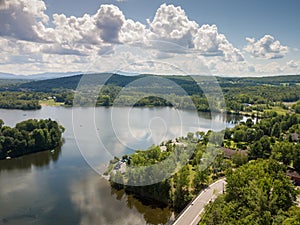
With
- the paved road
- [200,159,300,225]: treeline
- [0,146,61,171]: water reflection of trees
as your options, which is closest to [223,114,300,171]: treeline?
[200,159,300,225]: treeline

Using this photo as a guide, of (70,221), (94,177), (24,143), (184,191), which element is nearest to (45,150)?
(24,143)

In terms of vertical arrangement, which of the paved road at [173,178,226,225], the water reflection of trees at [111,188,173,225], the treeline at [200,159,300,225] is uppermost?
the treeline at [200,159,300,225]

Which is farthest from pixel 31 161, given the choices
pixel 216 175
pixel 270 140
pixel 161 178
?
pixel 270 140

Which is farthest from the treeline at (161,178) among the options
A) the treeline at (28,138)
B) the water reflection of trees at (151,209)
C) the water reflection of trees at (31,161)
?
the treeline at (28,138)

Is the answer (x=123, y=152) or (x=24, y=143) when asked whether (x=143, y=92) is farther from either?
(x=24, y=143)

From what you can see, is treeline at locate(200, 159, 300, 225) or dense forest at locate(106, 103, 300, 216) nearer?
treeline at locate(200, 159, 300, 225)

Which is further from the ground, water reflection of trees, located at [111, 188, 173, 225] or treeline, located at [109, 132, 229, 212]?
treeline, located at [109, 132, 229, 212]

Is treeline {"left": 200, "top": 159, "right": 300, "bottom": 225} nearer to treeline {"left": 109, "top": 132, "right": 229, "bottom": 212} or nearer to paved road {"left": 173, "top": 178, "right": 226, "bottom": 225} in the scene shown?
paved road {"left": 173, "top": 178, "right": 226, "bottom": 225}
